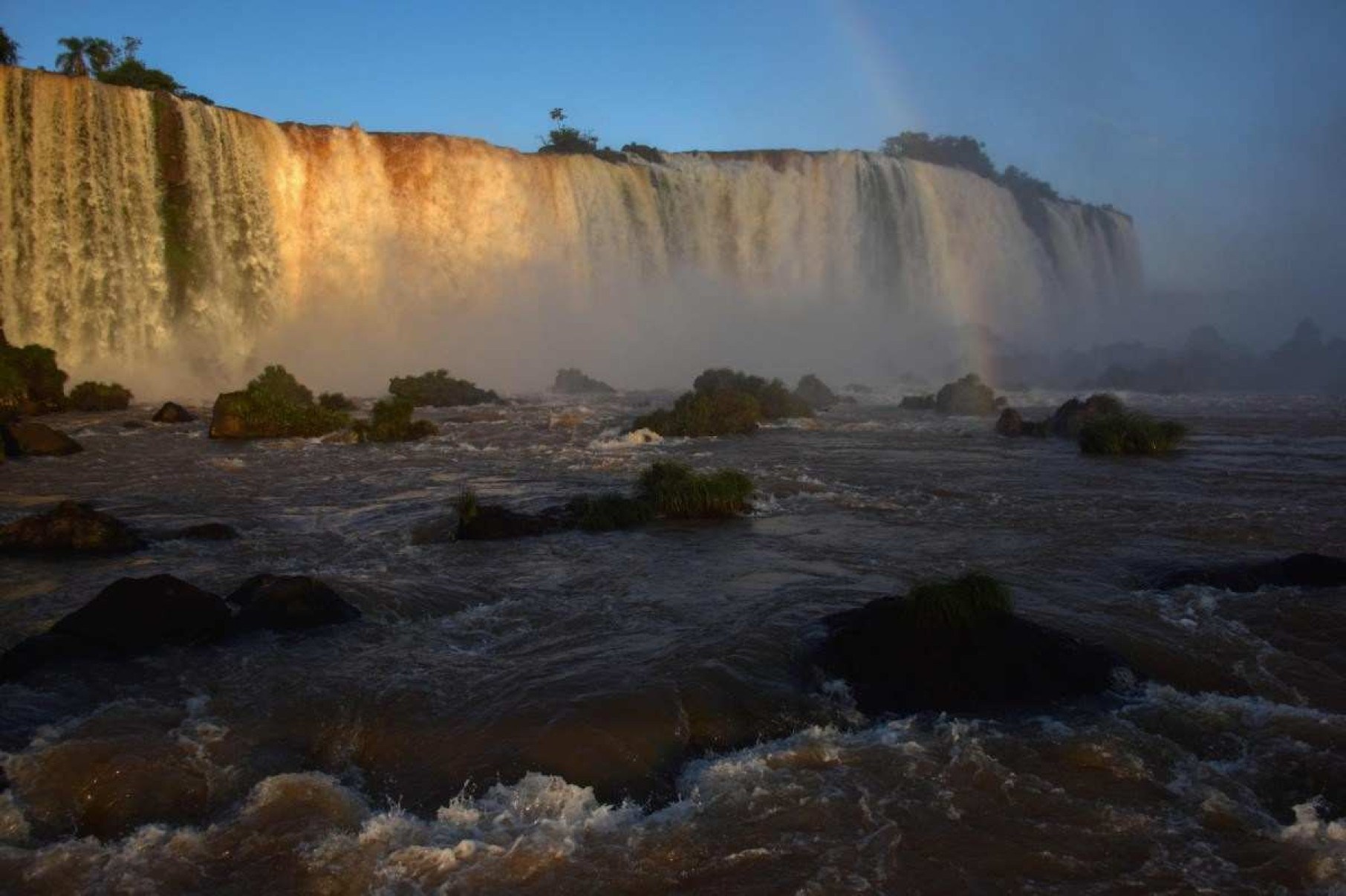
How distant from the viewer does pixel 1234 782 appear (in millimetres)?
4488

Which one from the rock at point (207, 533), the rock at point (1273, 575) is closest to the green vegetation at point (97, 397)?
the rock at point (207, 533)

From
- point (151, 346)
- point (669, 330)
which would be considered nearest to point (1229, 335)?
point (669, 330)

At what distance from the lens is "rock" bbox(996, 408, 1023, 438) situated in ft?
66.5

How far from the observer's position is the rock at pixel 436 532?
1011cm

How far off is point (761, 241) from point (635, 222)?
7.43 metres

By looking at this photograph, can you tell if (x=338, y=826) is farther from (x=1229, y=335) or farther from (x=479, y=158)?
(x=1229, y=335)

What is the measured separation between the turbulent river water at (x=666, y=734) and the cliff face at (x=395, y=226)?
2373 centimetres

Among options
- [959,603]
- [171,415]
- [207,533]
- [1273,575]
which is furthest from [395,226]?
[959,603]

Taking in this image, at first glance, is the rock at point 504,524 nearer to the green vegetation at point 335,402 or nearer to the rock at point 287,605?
the rock at point 287,605

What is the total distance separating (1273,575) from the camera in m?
7.82

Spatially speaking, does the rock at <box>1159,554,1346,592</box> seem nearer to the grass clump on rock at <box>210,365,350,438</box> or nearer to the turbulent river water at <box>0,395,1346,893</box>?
the turbulent river water at <box>0,395,1346,893</box>

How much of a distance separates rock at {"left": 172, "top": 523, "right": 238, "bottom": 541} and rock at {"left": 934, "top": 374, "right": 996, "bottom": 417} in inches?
798

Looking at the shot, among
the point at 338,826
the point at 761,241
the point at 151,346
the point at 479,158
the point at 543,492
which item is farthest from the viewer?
the point at 761,241

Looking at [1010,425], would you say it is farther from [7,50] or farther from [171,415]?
[7,50]
